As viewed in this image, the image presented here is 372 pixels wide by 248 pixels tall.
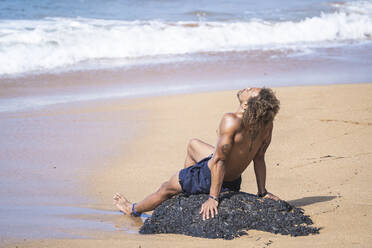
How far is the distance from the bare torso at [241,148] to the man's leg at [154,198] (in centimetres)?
39

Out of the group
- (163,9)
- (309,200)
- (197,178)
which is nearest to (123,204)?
(197,178)

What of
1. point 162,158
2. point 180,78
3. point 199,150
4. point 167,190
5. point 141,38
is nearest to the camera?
point 167,190

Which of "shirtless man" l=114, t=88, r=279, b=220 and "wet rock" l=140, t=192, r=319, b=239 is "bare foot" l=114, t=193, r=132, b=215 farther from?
"wet rock" l=140, t=192, r=319, b=239

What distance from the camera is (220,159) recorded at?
13.1 ft

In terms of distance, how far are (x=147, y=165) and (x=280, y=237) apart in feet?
8.22

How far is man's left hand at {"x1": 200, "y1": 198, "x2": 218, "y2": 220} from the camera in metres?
3.92

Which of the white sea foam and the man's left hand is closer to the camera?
the man's left hand

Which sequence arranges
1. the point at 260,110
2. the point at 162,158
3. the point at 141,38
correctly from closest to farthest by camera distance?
1. the point at 260,110
2. the point at 162,158
3. the point at 141,38

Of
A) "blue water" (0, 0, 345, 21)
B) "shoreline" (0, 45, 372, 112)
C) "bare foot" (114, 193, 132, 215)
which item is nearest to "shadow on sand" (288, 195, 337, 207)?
"bare foot" (114, 193, 132, 215)

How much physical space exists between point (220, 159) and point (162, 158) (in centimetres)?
224

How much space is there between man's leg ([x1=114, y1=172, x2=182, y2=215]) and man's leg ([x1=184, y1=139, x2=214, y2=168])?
0.30 metres

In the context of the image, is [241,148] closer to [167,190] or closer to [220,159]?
[220,159]

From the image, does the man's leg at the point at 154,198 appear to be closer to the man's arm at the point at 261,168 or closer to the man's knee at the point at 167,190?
the man's knee at the point at 167,190

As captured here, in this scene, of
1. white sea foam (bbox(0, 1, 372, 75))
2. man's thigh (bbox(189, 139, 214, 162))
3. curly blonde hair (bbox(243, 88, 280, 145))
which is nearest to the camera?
curly blonde hair (bbox(243, 88, 280, 145))
